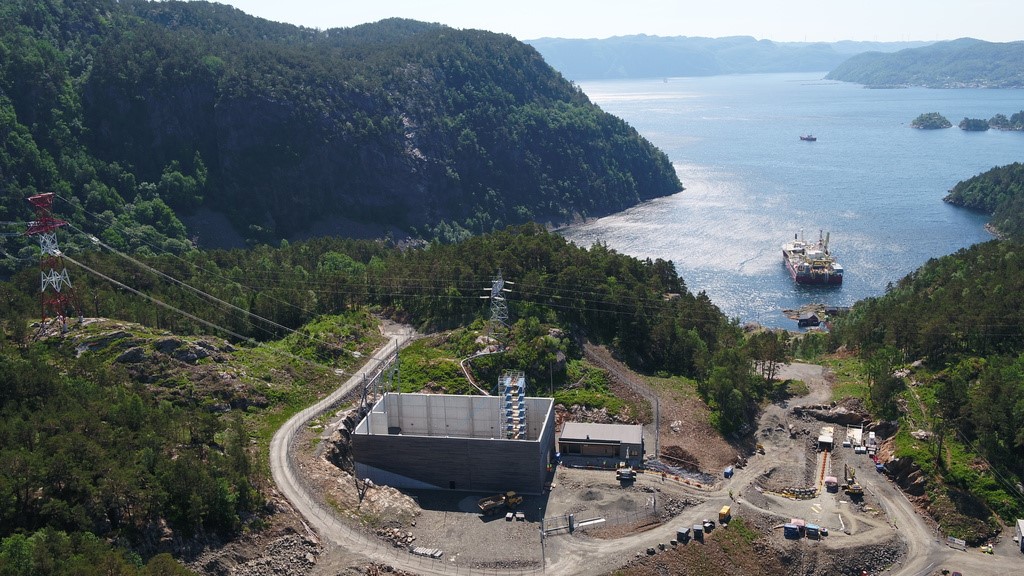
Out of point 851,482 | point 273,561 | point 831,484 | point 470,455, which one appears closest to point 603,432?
point 470,455

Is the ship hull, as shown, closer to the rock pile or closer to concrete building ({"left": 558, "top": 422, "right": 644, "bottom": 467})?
concrete building ({"left": 558, "top": 422, "right": 644, "bottom": 467})

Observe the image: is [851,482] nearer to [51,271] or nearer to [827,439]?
[827,439]

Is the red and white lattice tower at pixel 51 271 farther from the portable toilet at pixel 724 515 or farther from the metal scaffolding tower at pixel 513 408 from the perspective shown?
the portable toilet at pixel 724 515

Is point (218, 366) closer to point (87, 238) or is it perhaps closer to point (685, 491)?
point (685, 491)

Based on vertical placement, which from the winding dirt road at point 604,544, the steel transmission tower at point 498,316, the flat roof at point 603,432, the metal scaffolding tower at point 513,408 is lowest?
the winding dirt road at point 604,544

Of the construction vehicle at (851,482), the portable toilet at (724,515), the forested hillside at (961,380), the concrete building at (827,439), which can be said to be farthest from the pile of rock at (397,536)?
the forested hillside at (961,380)
